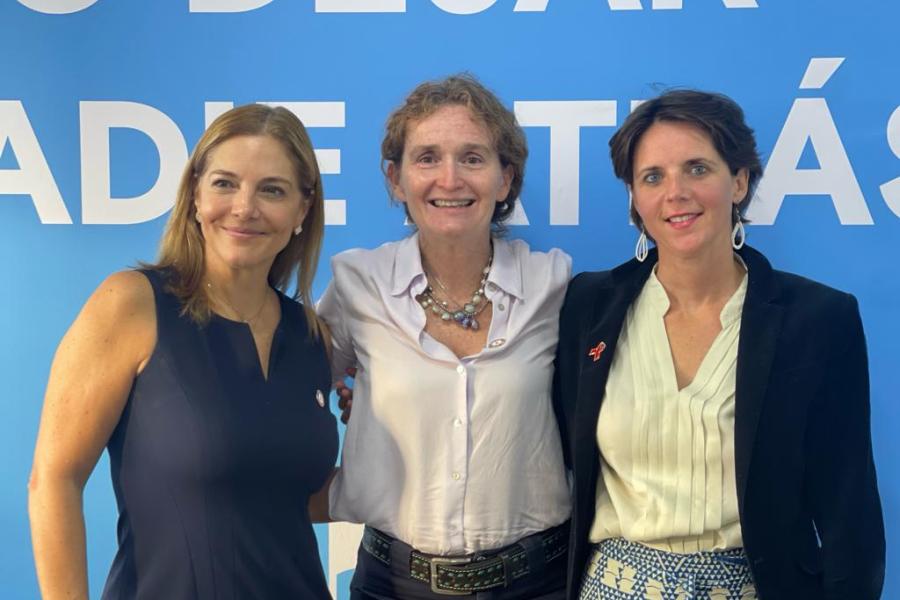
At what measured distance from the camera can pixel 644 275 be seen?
206cm

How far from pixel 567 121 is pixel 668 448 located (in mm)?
1115

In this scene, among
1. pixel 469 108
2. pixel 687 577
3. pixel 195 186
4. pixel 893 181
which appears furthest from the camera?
pixel 893 181

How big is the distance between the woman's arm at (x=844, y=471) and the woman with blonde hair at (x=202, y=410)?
1068mm

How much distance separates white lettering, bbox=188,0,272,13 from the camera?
2.51 metres

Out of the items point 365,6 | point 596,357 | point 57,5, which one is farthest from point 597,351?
point 57,5

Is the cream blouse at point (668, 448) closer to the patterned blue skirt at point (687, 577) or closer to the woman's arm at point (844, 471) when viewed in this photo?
the patterned blue skirt at point (687, 577)

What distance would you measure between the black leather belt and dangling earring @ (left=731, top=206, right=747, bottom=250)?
82 cm

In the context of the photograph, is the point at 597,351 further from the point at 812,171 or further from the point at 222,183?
the point at 812,171

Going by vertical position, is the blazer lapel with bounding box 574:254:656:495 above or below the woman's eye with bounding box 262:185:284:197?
below

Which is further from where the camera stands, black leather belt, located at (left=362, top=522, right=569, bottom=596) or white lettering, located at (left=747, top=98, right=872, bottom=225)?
white lettering, located at (left=747, top=98, right=872, bottom=225)

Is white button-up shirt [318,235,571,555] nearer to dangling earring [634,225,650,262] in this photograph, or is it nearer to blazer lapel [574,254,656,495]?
blazer lapel [574,254,656,495]

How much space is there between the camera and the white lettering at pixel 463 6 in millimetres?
2496

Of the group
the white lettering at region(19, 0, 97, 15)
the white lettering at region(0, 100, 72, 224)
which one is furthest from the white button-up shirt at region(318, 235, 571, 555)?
the white lettering at region(19, 0, 97, 15)

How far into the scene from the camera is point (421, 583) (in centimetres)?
192
